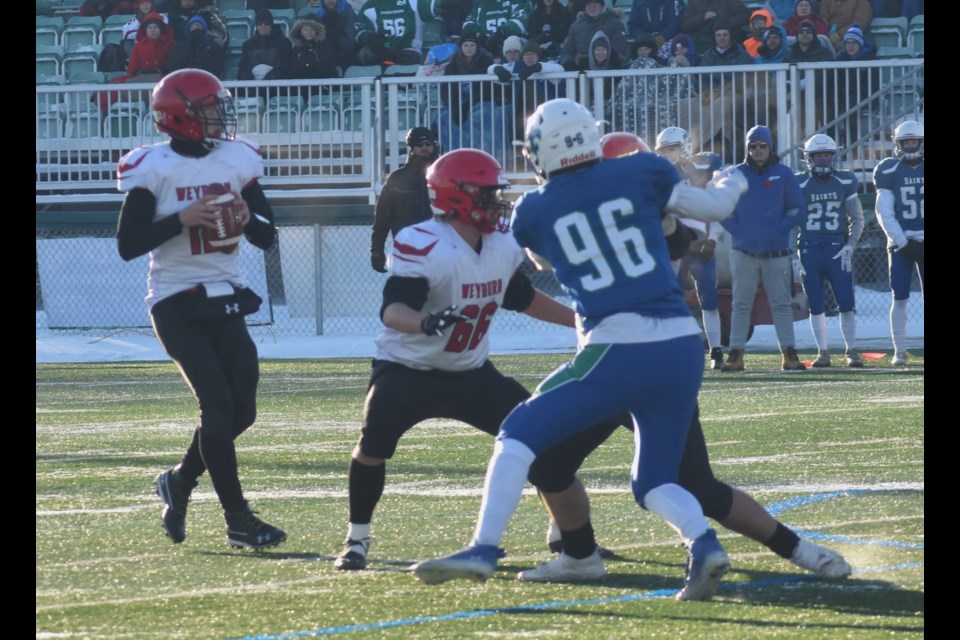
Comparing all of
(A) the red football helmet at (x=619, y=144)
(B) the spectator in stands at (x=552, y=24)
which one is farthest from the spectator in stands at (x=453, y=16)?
(A) the red football helmet at (x=619, y=144)

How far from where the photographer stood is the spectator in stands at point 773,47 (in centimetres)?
1739

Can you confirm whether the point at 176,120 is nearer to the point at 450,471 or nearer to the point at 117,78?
the point at 450,471

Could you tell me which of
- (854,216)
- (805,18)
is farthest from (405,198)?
(805,18)

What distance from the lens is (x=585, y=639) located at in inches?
168

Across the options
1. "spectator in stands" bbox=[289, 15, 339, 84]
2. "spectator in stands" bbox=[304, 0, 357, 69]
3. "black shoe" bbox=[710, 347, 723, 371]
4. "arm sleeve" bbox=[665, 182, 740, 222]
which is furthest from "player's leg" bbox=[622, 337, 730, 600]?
"spectator in stands" bbox=[304, 0, 357, 69]

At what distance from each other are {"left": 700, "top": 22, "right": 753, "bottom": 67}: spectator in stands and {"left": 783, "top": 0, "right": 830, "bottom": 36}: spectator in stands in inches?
37.6

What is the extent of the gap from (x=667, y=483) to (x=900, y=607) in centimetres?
72

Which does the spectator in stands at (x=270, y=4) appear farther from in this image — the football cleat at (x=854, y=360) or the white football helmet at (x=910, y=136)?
the football cleat at (x=854, y=360)

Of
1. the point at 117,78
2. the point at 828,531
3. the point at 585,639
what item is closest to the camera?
the point at 585,639

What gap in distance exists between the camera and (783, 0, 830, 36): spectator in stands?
18281 millimetres

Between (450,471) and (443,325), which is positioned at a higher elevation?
(443,325)

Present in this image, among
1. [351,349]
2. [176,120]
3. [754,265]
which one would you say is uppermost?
[176,120]

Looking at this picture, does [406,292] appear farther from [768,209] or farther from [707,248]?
[768,209]
